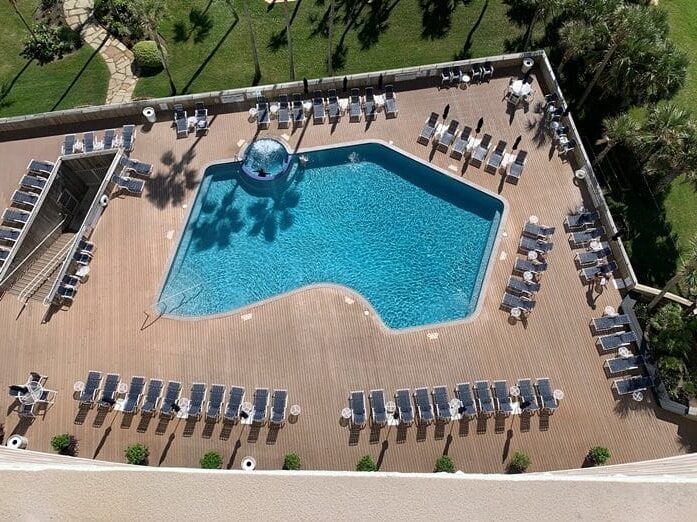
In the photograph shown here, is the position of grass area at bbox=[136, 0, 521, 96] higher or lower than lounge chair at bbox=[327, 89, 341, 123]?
higher

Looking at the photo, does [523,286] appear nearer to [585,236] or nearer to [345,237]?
[585,236]

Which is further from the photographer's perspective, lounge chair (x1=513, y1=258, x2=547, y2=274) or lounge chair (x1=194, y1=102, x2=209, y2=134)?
lounge chair (x1=194, y1=102, x2=209, y2=134)

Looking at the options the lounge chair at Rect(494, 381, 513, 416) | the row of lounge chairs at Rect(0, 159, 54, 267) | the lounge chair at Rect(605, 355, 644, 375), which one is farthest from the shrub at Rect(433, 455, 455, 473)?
the row of lounge chairs at Rect(0, 159, 54, 267)

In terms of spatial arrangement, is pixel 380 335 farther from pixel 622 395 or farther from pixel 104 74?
pixel 104 74

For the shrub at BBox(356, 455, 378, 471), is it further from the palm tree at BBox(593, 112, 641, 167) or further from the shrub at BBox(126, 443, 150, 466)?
the palm tree at BBox(593, 112, 641, 167)

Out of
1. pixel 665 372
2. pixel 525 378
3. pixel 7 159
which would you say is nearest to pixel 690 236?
pixel 665 372

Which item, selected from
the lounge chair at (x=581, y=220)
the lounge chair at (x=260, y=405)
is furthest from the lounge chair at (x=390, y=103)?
the lounge chair at (x=260, y=405)

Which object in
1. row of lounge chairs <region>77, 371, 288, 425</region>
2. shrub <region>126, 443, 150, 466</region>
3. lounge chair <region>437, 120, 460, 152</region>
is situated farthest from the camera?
lounge chair <region>437, 120, 460, 152</region>

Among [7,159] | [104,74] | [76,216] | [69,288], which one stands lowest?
[69,288]
